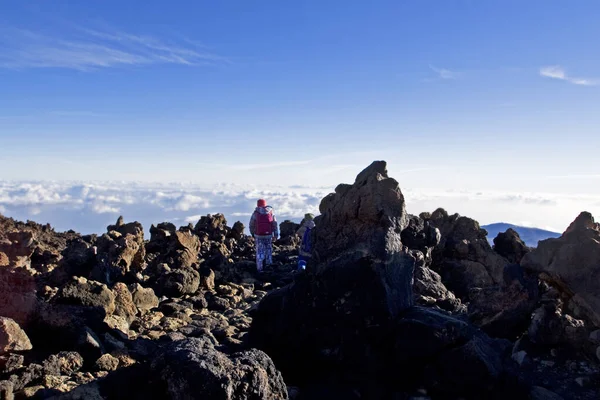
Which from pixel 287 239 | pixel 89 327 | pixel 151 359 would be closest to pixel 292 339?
pixel 151 359

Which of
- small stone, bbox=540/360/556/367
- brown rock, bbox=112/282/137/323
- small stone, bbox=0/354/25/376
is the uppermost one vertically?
small stone, bbox=0/354/25/376

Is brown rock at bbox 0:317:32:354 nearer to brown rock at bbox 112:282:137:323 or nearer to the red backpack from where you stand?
brown rock at bbox 112:282:137:323

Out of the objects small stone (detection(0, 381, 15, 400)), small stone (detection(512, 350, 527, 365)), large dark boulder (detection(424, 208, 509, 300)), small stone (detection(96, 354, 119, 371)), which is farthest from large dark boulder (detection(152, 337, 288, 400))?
large dark boulder (detection(424, 208, 509, 300))

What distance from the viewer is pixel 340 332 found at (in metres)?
9.27

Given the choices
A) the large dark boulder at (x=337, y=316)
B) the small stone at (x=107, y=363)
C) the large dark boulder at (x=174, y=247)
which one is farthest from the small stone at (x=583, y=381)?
the large dark boulder at (x=174, y=247)

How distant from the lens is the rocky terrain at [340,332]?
7.41m

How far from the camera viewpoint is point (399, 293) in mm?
10031

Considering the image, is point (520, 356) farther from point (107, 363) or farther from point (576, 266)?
point (107, 363)

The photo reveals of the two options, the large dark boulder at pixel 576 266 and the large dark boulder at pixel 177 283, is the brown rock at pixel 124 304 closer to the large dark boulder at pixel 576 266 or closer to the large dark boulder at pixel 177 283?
the large dark boulder at pixel 177 283

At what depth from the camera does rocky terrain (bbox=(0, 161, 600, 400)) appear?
741 centimetres

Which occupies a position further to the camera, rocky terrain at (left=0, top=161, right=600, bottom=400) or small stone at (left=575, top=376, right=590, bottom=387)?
small stone at (left=575, top=376, right=590, bottom=387)

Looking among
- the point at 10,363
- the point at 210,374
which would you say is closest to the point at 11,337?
the point at 10,363

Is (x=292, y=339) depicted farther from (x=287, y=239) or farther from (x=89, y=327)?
(x=287, y=239)

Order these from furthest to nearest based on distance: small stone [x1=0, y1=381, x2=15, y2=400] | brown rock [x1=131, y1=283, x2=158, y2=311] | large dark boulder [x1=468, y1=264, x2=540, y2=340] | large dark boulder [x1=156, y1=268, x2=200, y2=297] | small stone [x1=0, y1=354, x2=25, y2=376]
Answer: large dark boulder [x1=156, y1=268, x2=200, y2=297]
brown rock [x1=131, y1=283, x2=158, y2=311]
large dark boulder [x1=468, y1=264, x2=540, y2=340]
small stone [x1=0, y1=354, x2=25, y2=376]
small stone [x1=0, y1=381, x2=15, y2=400]
